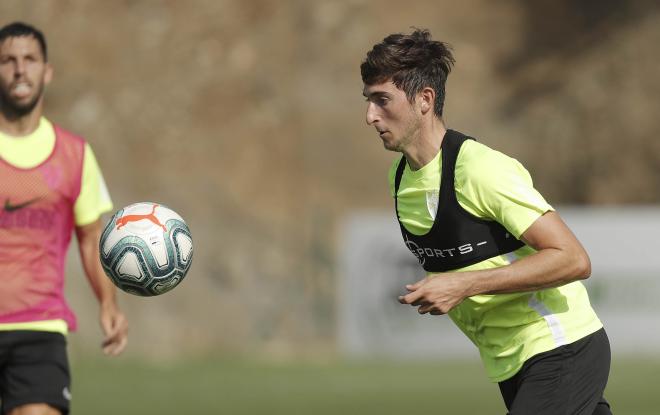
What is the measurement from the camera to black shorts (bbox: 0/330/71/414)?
254 inches

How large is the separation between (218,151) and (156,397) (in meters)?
9.44

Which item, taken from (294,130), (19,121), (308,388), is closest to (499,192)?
(19,121)

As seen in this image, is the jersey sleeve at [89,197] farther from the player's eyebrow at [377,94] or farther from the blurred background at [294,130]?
the blurred background at [294,130]

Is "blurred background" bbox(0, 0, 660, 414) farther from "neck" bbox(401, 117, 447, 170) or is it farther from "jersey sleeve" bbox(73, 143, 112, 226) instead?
"neck" bbox(401, 117, 447, 170)

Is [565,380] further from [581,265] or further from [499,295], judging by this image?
[581,265]

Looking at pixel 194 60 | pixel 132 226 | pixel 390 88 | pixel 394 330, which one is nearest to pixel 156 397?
pixel 394 330

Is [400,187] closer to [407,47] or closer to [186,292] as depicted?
[407,47]

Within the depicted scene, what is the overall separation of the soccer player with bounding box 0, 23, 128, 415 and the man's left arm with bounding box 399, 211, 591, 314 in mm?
2545

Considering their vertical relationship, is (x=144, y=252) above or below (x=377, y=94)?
below

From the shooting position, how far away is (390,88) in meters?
5.41

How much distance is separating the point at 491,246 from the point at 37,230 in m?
2.63

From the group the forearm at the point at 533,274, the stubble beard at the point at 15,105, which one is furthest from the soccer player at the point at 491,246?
the stubble beard at the point at 15,105

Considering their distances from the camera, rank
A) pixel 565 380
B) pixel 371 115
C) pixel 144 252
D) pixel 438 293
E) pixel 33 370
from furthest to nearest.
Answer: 1. pixel 33 370
2. pixel 144 252
3. pixel 371 115
4. pixel 565 380
5. pixel 438 293

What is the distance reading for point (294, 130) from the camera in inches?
910
